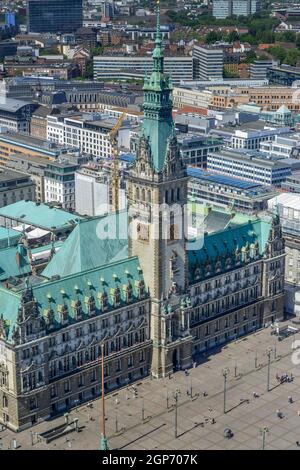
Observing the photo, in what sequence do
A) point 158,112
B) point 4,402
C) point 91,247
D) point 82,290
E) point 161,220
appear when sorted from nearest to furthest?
point 4,402 < point 82,290 < point 158,112 < point 161,220 < point 91,247

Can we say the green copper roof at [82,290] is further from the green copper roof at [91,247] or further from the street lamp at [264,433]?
the street lamp at [264,433]

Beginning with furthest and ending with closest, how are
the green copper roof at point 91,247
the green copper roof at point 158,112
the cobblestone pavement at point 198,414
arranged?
1. the green copper roof at point 91,247
2. the green copper roof at point 158,112
3. the cobblestone pavement at point 198,414

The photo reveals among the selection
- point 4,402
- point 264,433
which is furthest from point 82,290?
point 264,433

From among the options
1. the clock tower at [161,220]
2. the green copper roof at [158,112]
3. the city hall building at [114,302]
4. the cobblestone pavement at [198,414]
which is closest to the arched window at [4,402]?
the city hall building at [114,302]

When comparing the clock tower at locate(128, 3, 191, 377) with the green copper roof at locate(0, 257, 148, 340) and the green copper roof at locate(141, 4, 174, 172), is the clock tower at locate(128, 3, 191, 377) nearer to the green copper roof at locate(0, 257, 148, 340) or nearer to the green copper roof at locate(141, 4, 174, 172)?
the green copper roof at locate(141, 4, 174, 172)

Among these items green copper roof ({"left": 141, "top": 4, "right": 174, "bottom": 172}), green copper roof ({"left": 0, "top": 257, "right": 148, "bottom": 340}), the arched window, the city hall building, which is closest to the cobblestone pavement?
the city hall building

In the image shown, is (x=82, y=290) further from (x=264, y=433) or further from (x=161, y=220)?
(x=264, y=433)

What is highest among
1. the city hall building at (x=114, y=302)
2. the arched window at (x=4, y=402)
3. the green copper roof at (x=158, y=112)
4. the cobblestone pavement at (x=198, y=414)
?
the green copper roof at (x=158, y=112)
